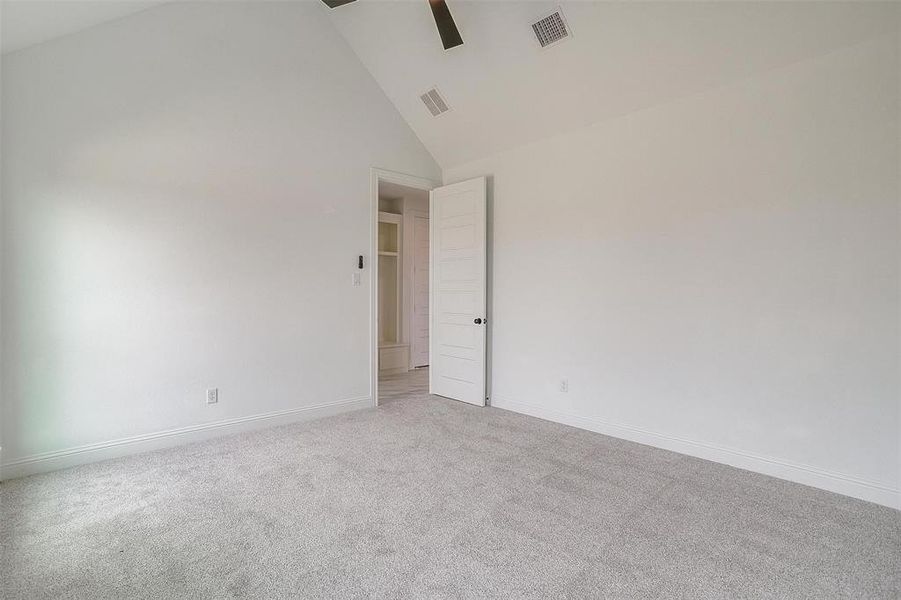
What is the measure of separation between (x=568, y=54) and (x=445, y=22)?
1.00 metres

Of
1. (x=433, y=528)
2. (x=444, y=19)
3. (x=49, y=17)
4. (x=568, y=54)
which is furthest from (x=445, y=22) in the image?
(x=433, y=528)

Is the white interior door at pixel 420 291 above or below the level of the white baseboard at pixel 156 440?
above

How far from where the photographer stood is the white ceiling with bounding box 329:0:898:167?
8.37ft

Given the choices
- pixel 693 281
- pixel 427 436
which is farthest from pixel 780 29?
pixel 427 436

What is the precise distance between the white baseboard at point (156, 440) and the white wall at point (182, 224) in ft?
0.06

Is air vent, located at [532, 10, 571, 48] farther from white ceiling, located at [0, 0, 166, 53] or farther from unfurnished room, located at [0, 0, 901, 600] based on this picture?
white ceiling, located at [0, 0, 166, 53]

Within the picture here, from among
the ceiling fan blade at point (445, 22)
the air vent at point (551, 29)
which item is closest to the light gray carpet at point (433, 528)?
the ceiling fan blade at point (445, 22)

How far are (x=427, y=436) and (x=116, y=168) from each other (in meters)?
2.97

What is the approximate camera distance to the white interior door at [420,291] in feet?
22.1

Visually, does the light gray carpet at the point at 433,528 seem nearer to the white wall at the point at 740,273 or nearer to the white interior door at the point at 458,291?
the white wall at the point at 740,273

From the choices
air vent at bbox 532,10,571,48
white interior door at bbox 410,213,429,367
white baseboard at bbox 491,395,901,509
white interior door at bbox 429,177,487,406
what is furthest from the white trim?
air vent at bbox 532,10,571,48

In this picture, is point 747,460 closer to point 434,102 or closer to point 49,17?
point 434,102

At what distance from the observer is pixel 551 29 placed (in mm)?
3113

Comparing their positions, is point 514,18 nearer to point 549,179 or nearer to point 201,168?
point 549,179
